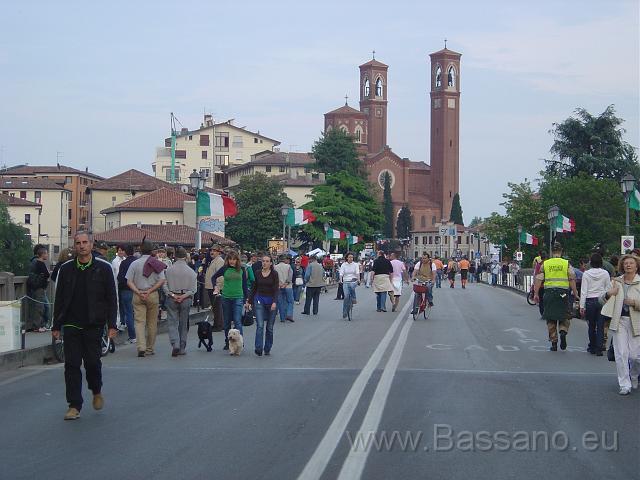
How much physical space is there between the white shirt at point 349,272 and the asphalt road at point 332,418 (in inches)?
358

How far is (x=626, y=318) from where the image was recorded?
12.2 metres

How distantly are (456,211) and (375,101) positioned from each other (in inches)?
1027

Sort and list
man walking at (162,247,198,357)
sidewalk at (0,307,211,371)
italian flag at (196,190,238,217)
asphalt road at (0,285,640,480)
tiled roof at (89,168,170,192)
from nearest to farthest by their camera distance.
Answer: asphalt road at (0,285,640,480) < sidewalk at (0,307,211,371) < man walking at (162,247,198,357) < italian flag at (196,190,238,217) < tiled roof at (89,168,170,192)

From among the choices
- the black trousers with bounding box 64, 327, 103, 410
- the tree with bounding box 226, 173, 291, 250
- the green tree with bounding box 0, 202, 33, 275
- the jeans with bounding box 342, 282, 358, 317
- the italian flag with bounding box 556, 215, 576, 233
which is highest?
the tree with bounding box 226, 173, 291, 250

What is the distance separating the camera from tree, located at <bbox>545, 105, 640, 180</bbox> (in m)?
86.2

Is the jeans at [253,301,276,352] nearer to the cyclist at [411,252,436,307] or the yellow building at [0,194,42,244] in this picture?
the cyclist at [411,252,436,307]

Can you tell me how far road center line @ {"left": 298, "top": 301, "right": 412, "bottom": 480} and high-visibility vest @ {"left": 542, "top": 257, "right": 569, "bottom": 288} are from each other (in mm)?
3674

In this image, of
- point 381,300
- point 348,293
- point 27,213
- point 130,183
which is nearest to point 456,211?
point 130,183

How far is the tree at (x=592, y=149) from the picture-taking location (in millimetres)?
86250

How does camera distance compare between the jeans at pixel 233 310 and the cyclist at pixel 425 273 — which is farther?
the cyclist at pixel 425 273

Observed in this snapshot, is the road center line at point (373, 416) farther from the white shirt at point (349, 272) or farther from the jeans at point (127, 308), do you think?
the white shirt at point (349, 272)

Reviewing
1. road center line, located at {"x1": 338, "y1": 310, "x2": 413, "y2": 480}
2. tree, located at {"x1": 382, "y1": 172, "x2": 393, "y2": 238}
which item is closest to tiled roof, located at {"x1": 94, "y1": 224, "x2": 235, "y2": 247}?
road center line, located at {"x1": 338, "y1": 310, "x2": 413, "y2": 480}

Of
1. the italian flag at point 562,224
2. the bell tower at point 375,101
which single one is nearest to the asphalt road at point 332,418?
the italian flag at point 562,224

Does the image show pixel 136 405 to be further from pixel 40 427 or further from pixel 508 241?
pixel 508 241
